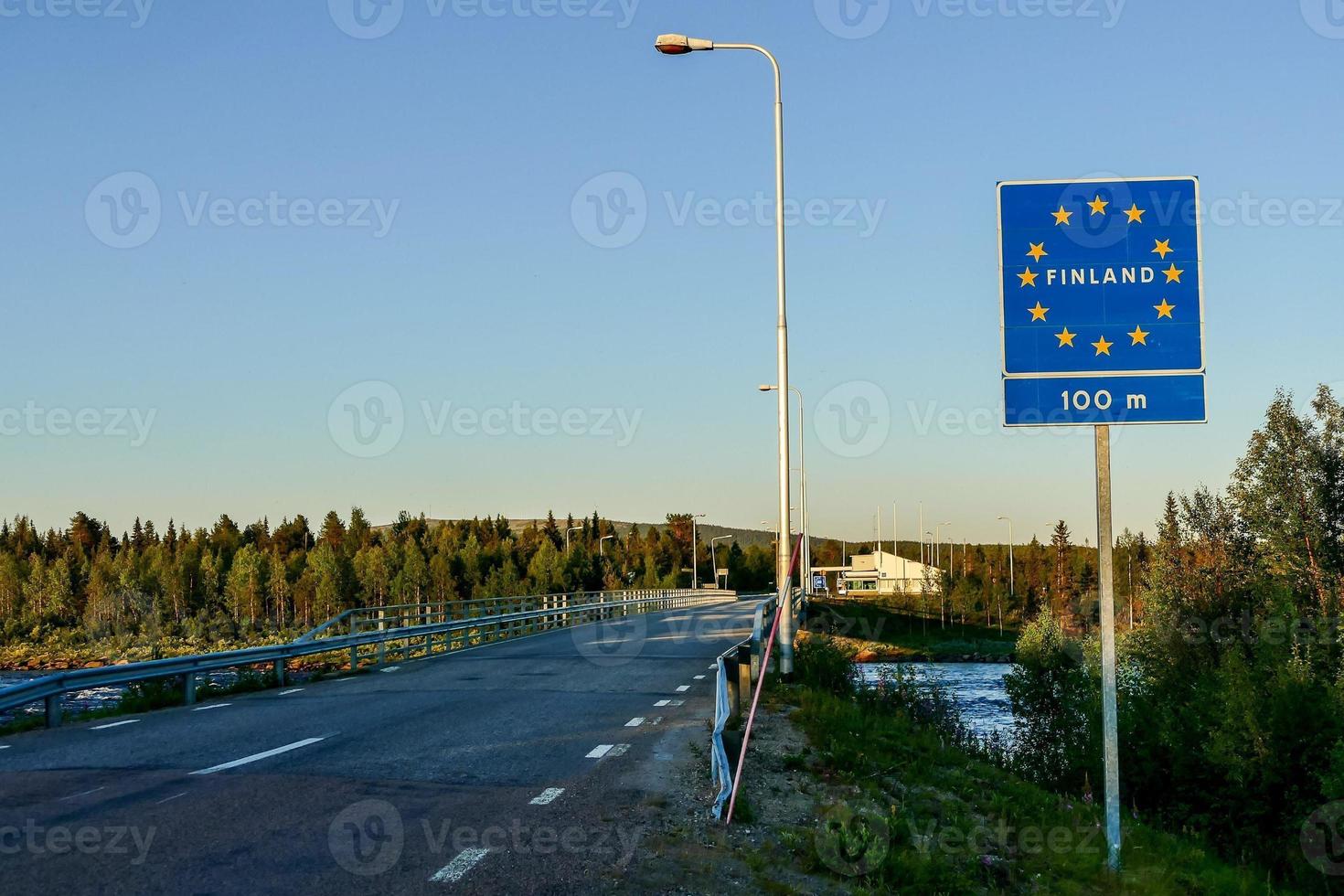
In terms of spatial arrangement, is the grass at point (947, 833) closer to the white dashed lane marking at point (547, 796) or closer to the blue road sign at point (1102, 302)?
the white dashed lane marking at point (547, 796)

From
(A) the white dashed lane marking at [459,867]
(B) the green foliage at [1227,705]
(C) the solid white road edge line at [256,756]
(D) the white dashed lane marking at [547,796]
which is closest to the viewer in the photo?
(A) the white dashed lane marking at [459,867]

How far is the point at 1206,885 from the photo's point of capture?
33.6 ft

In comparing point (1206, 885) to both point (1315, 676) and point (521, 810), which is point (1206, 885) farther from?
point (1315, 676)

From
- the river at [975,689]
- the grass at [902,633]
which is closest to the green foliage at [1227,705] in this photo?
the river at [975,689]

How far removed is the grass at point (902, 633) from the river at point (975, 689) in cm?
277

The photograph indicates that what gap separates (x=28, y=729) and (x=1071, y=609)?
121975 mm

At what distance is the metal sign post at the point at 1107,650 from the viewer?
26.5 ft

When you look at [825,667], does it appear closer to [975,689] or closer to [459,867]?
[459,867]

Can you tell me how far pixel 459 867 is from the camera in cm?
684

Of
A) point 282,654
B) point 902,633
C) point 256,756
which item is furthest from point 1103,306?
point 902,633

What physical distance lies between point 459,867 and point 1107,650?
4.69 metres

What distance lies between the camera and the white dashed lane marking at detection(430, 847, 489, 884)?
658cm

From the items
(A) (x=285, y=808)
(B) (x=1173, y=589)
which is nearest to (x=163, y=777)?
(A) (x=285, y=808)

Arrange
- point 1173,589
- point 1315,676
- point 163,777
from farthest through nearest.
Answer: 1. point 1173,589
2. point 1315,676
3. point 163,777
